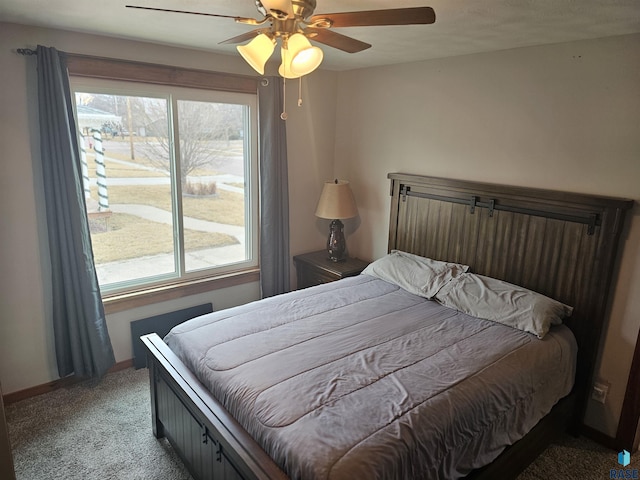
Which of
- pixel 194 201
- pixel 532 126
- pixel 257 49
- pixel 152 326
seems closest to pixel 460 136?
pixel 532 126

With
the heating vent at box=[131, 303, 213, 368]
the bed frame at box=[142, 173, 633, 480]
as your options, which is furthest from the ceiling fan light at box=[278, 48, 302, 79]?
the heating vent at box=[131, 303, 213, 368]

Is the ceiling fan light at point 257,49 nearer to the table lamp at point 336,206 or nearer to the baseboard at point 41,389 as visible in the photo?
the table lamp at point 336,206

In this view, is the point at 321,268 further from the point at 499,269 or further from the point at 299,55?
the point at 299,55

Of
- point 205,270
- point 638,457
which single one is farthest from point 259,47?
point 638,457

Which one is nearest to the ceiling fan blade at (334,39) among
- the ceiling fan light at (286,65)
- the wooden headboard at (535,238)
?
the ceiling fan light at (286,65)

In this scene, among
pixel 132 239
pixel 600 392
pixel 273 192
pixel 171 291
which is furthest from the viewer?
pixel 273 192

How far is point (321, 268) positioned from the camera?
3.70 m

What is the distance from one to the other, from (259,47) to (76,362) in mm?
2455

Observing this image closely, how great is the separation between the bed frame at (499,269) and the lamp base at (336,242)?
708 mm

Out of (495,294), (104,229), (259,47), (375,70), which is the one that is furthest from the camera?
(375,70)

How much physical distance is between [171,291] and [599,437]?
3075 millimetres

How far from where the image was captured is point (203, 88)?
10.5 feet

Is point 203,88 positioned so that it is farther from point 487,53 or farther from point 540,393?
point 540,393

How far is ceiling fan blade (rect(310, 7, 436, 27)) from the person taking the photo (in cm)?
144
